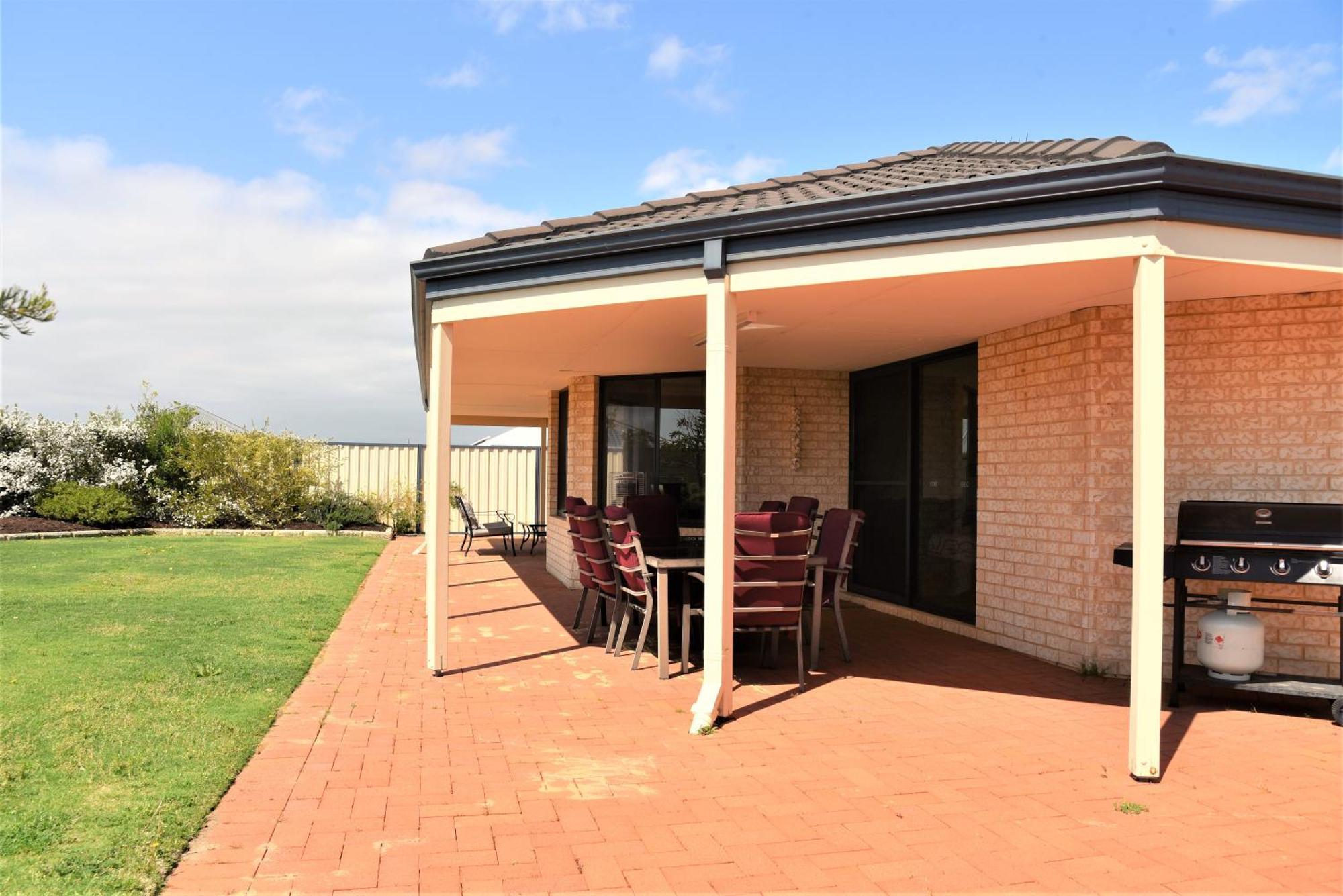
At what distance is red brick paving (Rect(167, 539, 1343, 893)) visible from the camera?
2.86 m

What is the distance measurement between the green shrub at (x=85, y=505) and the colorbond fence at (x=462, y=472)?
3880 millimetres

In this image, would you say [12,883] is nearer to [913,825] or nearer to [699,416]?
[913,825]

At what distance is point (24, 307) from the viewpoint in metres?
7.47

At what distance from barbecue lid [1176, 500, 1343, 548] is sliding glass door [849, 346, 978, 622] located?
7.91ft

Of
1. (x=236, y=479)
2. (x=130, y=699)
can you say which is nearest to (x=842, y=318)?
(x=130, y=699)

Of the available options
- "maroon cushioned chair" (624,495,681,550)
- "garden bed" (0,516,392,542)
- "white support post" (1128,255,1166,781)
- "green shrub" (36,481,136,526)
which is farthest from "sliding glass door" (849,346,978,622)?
"green shrub" (36,481,136,526)

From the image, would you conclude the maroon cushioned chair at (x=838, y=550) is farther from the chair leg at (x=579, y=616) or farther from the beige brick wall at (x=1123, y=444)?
the chair leg at (x=579, y=616)

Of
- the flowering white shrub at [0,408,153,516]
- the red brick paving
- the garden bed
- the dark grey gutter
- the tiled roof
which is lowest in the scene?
the red brick paving

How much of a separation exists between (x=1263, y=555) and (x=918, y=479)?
362 centimetres

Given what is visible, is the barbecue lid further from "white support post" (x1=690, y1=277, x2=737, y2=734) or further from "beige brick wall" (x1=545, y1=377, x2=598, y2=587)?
"beige brick wall" (x1=545, y1=377, x2=598, y2=587)

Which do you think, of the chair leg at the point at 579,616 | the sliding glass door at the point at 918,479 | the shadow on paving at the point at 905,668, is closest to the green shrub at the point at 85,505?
the shadow on paving at the point at 905,668

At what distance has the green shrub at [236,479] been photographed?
1725cm

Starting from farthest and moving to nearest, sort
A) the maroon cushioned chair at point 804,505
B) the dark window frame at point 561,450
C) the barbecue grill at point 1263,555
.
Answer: the dark window frame at point 561,450 → the maroon cushioned chair at point 804,505 → the barbecue grill at point 1263,555

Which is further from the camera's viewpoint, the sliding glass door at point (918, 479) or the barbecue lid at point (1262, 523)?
the sliding glass door at point (918, 479)
